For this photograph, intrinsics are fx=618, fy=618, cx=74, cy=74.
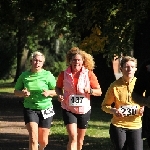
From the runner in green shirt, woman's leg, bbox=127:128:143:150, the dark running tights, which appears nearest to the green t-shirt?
the runner in green shirt

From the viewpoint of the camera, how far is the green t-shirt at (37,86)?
978cm

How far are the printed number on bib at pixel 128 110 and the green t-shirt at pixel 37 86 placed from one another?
2322mm

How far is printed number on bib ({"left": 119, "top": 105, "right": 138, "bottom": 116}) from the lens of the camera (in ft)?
25.1

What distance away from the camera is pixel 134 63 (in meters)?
7.73

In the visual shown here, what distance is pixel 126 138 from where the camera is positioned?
778cm

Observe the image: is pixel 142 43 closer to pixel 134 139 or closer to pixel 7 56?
pixel 134 139

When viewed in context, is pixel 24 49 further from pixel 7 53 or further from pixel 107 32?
pixel 107 32

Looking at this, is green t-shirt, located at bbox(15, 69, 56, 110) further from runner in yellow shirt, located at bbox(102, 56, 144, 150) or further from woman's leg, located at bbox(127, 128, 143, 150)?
woman's leg, located at bbox(127, 128, 143, 150)

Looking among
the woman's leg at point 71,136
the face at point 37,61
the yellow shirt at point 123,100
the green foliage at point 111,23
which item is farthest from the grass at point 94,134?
the yellow shirt at point 123,100

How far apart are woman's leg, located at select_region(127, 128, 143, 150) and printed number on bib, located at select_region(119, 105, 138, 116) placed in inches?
8.6

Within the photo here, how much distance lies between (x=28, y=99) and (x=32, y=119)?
338 millimetres

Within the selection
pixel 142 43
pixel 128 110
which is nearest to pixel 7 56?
pixel 142 43

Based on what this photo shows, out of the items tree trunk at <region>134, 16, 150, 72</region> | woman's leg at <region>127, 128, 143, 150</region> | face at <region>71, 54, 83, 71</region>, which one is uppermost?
tree trunk at <region>134, 16, 150, 72</region>

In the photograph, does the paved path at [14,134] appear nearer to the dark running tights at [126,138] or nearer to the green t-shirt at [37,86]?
the green t-shirt at [37,86]
